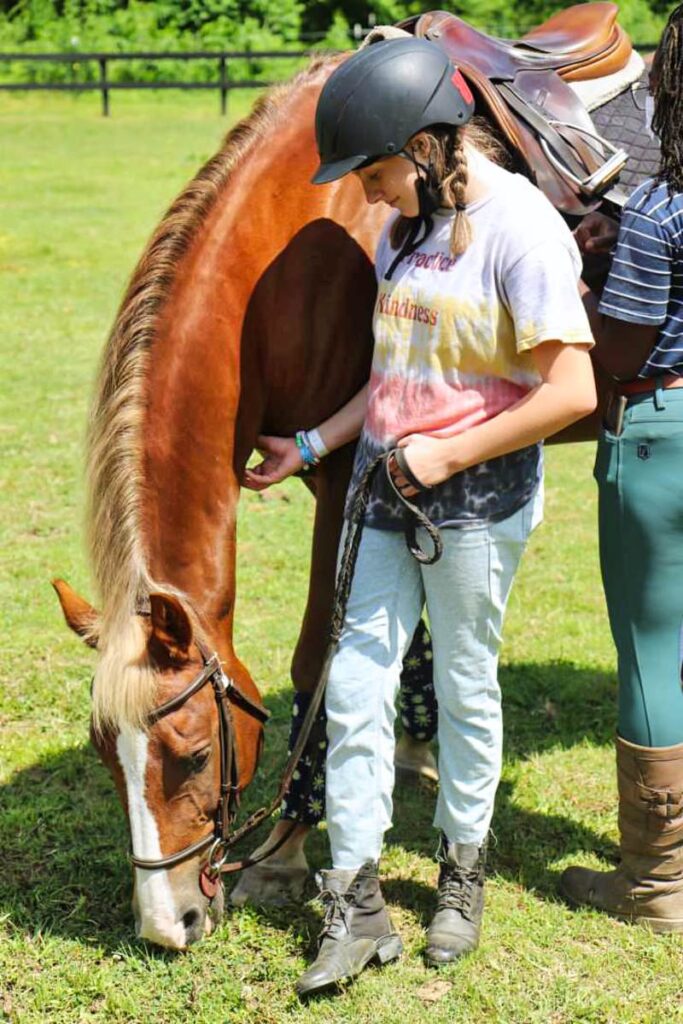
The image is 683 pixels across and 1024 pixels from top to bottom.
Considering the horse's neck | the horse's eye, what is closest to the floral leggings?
the horse's eye

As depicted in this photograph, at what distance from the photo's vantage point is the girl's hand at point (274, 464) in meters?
2.95

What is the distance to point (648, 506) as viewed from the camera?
2.85 m

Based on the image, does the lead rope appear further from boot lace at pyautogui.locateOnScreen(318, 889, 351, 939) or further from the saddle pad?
the saddle pad

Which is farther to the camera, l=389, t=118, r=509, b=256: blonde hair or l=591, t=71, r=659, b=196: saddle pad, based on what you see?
l=591, t=71, r=659, b=196: saddle pad

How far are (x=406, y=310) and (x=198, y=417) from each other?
1.74 feet

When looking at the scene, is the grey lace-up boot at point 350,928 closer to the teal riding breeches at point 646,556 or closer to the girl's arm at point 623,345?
the teal riding breeches at point 646,556

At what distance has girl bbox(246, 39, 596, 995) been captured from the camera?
2506 millimetres

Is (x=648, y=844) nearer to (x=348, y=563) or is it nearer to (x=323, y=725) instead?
(x=323, y=725)

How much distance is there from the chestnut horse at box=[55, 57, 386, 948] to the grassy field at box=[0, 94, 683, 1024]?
0.22 m

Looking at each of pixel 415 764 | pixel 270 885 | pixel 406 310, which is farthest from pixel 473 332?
pixel 415 764

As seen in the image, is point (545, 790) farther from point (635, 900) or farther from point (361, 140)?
point (361, 140)

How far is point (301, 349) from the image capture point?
2.97 meters

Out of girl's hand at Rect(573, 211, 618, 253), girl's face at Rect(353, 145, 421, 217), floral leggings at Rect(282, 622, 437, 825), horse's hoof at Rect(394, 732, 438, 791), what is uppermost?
girl's face at Rect(353, 145, 421, 217)

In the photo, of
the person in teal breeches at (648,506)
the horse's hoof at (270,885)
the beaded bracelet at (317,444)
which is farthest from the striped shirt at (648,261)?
Answer: the horse's hoof at (270,885)
